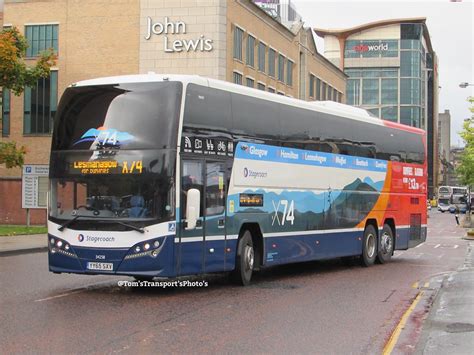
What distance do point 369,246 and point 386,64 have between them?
433 feet

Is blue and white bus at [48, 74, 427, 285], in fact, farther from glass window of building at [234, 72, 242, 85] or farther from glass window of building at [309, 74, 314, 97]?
glass window of building at [309, 74, 314, 97]

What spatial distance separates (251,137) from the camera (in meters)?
13.4

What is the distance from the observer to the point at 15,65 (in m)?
24.5

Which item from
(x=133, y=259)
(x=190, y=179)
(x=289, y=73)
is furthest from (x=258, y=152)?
(x=289, y=73)

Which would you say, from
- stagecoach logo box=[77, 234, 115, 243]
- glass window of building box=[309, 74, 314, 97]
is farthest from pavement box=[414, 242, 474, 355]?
glass window of building box=[309, 74, 314, 97]

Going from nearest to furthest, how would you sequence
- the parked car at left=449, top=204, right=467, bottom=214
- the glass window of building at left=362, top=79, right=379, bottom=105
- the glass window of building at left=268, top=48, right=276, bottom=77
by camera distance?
the glass window of building at left=268, top=48, right=276, bottom=77
the parked car at left=449, top=204, right=467, bottom=214
the glass window of building at left=362, top=79, right=379, bottom=105

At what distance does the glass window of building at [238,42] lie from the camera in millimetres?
44938

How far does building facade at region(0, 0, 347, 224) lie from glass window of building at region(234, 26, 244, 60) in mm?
94

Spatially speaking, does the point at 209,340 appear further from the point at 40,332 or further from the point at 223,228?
the point at 223,228

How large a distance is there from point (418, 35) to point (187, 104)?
463ft

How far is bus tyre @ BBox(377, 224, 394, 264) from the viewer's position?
1925 cm

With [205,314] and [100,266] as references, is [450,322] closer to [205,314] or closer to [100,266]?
[205,314]

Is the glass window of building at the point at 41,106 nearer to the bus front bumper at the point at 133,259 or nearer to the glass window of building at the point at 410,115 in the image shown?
the bus front bumper at the point at 133,259

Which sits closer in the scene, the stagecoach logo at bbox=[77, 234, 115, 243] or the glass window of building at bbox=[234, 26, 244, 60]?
the stagecoach logo at bbox=[77, 234, 115, 243]
